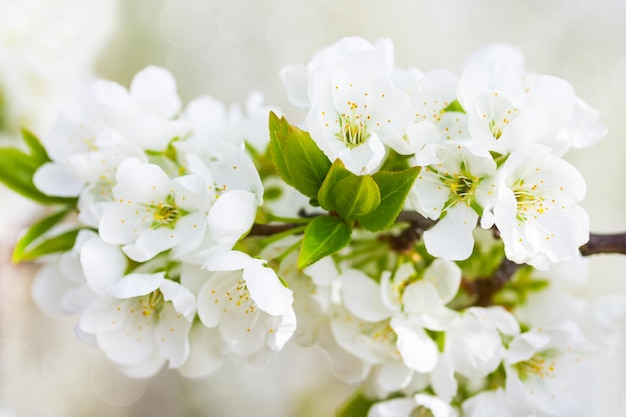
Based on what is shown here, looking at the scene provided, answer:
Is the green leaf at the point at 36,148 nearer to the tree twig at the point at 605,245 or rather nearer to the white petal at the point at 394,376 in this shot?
the white petal at the point at 394,376

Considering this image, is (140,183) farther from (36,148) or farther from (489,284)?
(489,284)

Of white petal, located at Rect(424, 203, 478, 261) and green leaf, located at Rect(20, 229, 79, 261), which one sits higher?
white petal, located at Rect(424, 203, 478, 261)

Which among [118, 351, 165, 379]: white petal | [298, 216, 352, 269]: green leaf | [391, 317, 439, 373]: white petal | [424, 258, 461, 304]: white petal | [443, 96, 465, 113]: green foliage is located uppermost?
[443, 96, 465, 113]: green foliage

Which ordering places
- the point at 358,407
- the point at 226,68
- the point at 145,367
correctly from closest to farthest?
the point at 145,367, the point at 358,407, the point at 226,68

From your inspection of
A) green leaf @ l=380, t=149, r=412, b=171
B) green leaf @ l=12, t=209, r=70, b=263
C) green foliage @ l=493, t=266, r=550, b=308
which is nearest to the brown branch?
green foliage @ l=493, t=266, r=550, b=308

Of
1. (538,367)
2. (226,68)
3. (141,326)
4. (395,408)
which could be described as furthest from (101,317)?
(226,68)

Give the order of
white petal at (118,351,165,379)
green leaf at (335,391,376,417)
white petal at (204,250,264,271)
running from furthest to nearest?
green leaf at (335,391,376,417)
white petal at (118,351,165,379)
white petal at (204,250,264,271)

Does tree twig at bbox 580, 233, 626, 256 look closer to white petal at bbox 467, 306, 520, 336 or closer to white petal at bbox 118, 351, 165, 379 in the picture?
white petal at bbox 467, 306, 520, 336
